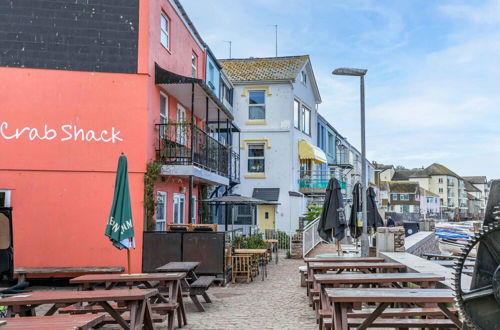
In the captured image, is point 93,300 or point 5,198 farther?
point 5,198

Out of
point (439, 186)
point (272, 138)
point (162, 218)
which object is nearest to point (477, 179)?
point (439, 186)

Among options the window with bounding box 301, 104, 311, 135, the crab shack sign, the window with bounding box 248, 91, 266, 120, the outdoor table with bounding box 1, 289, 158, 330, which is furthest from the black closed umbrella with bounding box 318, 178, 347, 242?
the window with bounding box 301, 104, 311, 135

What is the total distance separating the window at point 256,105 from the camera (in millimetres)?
27969

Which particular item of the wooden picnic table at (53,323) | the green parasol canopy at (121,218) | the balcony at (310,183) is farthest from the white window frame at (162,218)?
the balcony at (310,183)

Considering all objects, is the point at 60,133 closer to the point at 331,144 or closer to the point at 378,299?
the point at 378,299

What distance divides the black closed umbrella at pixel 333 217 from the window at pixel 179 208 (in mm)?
6066

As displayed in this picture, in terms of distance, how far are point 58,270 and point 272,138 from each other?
55.0 feet

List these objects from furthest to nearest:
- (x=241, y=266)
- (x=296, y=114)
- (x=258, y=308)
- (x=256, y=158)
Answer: (x=296, y=114) < (x=256, y=158) < (x=241, y=266) < (x=258, y=308)

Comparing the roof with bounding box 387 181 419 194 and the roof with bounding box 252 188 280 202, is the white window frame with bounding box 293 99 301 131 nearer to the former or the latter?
the roof with bounding box 252 188 280 202

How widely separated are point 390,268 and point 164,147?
306 inches

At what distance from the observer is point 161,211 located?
15242 mm

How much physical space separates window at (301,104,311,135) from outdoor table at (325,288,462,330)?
80.4 feet

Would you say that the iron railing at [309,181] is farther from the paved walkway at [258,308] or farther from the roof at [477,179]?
the roof at [477,179]

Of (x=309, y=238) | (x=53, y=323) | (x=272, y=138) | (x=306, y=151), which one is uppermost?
(x=272, y=138)
